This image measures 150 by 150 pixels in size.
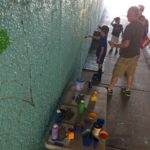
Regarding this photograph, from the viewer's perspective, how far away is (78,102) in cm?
330

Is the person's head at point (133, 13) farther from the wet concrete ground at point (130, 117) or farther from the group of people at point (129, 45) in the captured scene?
the wet concrete ground at point (130, 117)

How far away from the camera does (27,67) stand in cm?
171

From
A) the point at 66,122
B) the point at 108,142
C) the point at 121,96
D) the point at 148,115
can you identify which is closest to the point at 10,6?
the point at 66,122

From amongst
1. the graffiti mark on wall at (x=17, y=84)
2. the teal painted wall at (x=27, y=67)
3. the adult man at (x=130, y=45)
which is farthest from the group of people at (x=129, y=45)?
the graffiti mark on wall at (x=17, y=84)

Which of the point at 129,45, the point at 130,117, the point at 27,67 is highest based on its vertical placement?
the point at 27,67

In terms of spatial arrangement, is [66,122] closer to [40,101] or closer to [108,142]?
[40,101]

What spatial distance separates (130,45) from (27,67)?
10.6 feet

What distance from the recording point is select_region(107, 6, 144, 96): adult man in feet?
14.0

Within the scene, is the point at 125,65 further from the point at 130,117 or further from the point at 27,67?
the point at 27,67

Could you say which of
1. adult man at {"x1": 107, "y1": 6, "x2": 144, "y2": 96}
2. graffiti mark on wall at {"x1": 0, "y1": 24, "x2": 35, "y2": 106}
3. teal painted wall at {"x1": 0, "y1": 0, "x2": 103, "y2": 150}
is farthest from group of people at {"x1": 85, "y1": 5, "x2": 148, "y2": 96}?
graffiti mark on wall at {"x1": 0, "y1": 24, "x2": 35, "y2": 106}

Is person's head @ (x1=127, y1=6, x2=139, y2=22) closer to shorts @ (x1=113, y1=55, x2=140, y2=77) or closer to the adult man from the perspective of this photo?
the adult man

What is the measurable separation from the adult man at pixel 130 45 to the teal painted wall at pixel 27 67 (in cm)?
199

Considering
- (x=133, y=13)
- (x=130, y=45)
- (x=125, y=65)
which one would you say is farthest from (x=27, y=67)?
(x=125, y=65)

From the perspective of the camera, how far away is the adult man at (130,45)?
4273 mm
